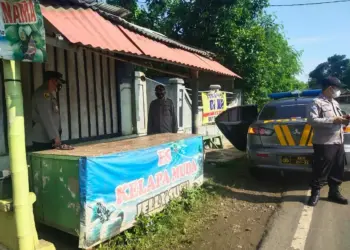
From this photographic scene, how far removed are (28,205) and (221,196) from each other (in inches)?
120

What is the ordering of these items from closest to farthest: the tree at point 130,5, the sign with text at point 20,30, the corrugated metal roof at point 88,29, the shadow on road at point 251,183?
the sign with text at point 20,30, the corrugated metal roof at point 88,29, the shadow on road at point 251,183, the tree at point 130,5

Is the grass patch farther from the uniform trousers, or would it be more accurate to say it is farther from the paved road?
the uniform trousers

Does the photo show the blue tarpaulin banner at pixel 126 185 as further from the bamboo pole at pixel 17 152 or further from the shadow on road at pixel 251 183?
the shadow on road at pixel 251 183

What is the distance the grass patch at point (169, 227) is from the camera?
3.43 metres

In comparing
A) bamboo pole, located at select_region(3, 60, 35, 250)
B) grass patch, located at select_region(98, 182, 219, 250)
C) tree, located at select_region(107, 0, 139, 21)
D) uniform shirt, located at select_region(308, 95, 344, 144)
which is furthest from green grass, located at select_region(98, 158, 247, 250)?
tree, located at select_region(107, 0, 139, 21)

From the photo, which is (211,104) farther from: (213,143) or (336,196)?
(336,196)

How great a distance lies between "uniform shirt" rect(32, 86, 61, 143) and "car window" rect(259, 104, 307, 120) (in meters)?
3.71

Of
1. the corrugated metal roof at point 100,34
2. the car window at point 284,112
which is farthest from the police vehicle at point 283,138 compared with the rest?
the corrugated metal roof at point 100,34

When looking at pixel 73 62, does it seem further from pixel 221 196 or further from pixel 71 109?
pixel 221 196

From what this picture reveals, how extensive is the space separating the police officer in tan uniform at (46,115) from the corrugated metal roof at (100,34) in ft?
2.32

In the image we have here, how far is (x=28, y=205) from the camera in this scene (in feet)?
9.18

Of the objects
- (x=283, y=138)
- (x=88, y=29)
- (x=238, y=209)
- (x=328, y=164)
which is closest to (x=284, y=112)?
(x=283, y=138)

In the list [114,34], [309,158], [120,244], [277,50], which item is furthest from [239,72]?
[120,244]

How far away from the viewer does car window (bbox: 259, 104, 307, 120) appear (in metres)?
5.65
